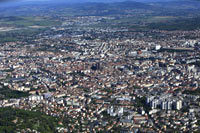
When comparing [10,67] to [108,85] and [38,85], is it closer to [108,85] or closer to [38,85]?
[38,85]

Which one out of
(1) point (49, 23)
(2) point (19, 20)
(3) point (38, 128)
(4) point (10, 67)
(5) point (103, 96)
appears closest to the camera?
(3) point (38, 128)

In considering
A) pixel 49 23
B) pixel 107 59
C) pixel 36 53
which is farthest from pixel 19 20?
pixel 107 59

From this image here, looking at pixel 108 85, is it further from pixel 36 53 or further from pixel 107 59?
pixel 36 53

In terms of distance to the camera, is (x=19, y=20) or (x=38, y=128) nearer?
(x=38, y=128)

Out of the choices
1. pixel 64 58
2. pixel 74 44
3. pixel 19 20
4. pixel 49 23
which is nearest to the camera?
pixel 64 58

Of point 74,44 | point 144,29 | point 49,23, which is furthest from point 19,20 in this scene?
point 74,44

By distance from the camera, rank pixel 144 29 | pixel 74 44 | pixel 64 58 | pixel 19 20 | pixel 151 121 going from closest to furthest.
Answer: pixel 151 121, pixel 64 58, pixel 74 44, pixel 144 29, pixel 19 20
